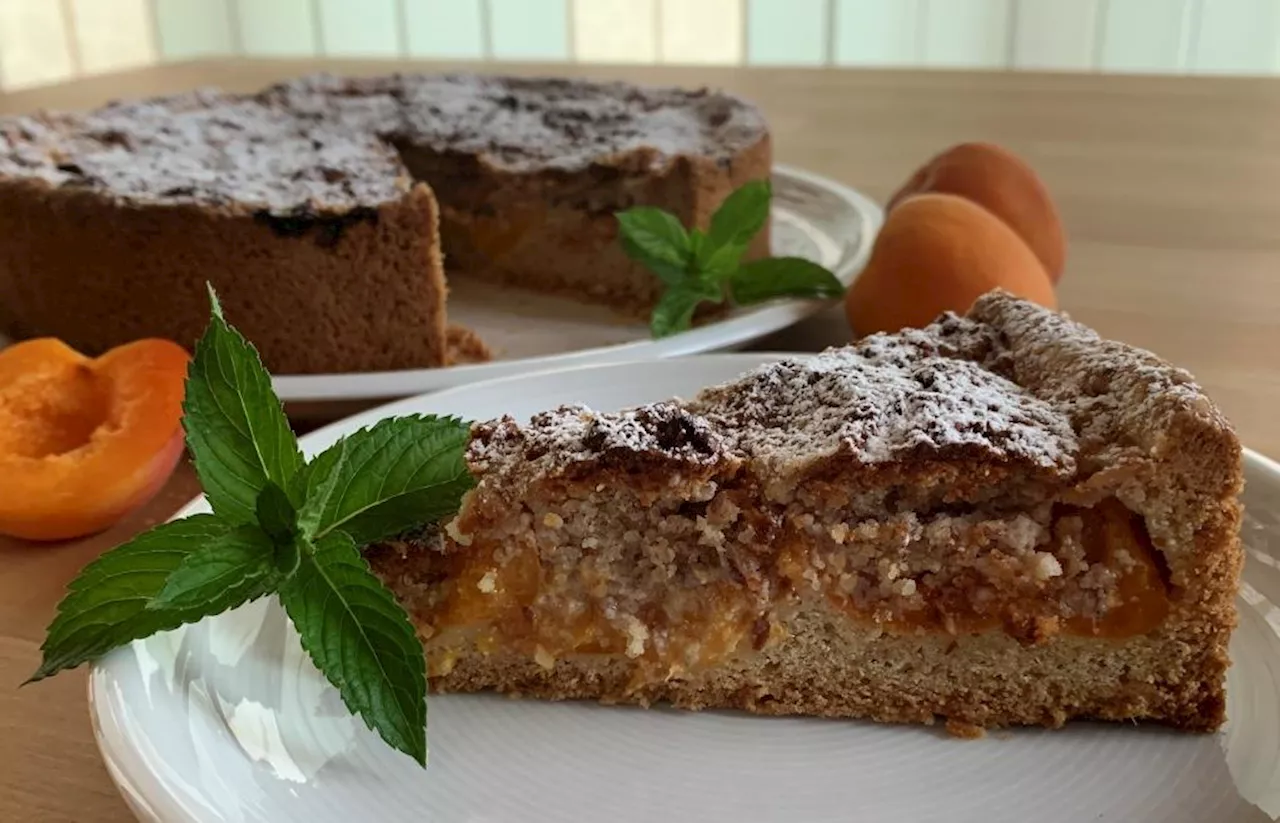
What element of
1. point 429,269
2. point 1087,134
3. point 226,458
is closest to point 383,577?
point 226,458

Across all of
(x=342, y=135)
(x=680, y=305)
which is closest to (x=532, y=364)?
(x=680, y=305)

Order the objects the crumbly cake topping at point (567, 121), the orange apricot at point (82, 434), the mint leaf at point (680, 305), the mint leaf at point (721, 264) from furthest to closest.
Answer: the crumbly cake topping at point (567, 121), the mint leaf at point (721, 264), the mint leaf at point (680, 305), the orange apricot at point (82, 434)

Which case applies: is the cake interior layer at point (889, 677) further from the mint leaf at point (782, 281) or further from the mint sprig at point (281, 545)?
the mint leaf at point (782, 281)

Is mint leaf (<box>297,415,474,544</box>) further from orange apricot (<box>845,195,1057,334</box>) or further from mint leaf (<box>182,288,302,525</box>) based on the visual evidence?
orange apricot (<box>845,195,1057,334</box>)

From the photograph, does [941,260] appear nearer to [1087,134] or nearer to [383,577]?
[383,577]

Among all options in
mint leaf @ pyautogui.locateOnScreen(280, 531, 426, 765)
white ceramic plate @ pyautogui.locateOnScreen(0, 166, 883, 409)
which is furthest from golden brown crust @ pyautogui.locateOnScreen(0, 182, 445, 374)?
mint leaf @ pyautogui.locateOnScreen(280, 531, 426, 765)

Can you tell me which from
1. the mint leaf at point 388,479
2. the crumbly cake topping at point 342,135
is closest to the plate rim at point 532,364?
the crumbly cake topping at point 342,135
